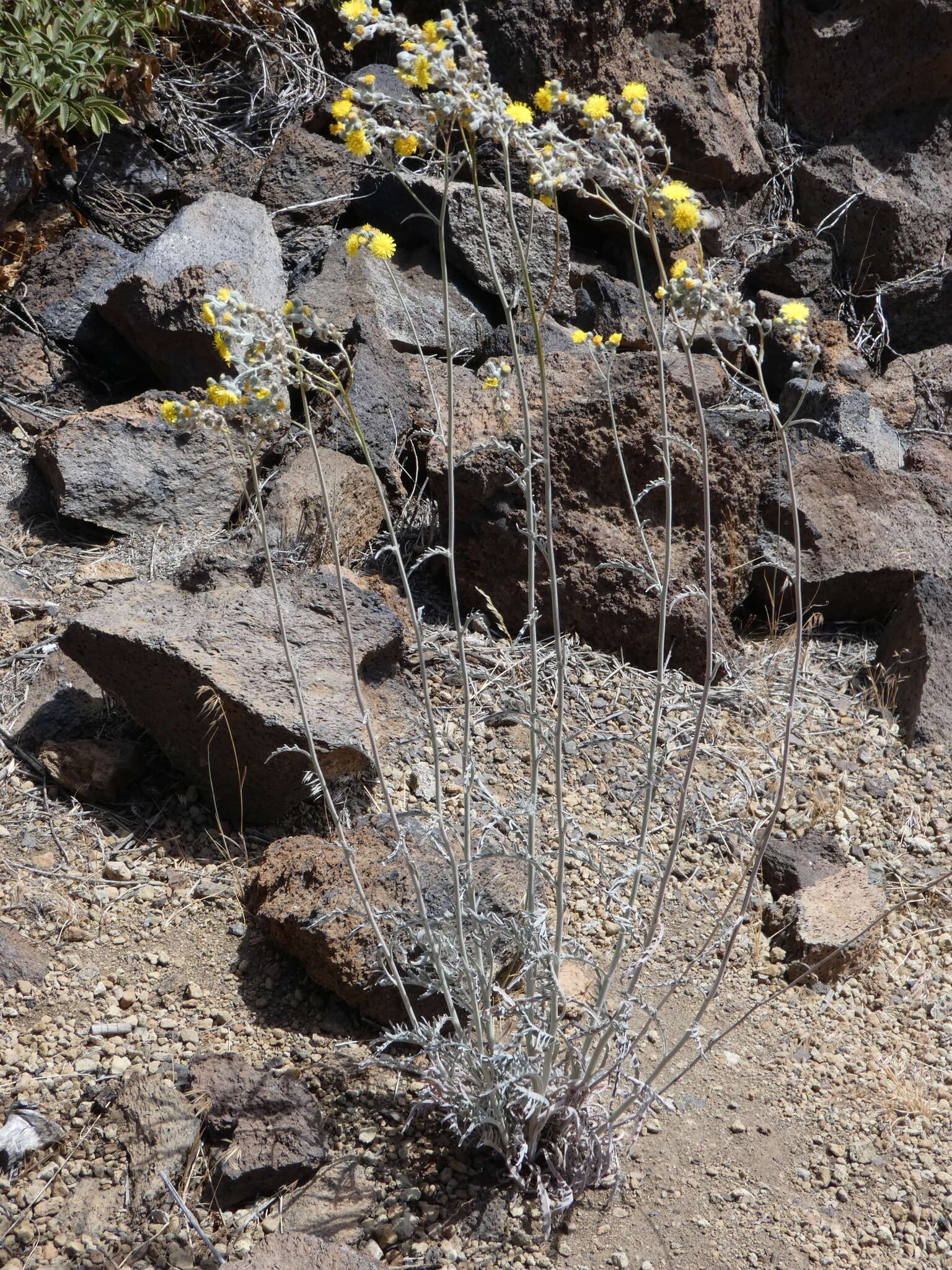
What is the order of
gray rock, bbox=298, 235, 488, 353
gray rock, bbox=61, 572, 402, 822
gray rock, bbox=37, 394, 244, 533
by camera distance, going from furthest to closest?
gray rock, bbox=298, 235, 488, 353 → gray rock, bbox=37, 394, 244, 533 → gray rock, bbox=61, 572, 402, 822

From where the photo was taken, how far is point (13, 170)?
14.1 ft

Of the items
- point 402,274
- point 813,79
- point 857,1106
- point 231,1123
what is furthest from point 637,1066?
point 813,79

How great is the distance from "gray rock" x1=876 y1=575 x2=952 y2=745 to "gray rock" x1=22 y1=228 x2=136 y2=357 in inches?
127

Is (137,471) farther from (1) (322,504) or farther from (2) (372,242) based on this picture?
(2) (372,242)

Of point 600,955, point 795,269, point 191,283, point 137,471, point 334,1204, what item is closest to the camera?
point 334,1204

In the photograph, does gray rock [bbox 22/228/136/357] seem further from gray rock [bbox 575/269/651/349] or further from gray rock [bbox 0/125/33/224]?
gray rock [bbox 575/269/651/349]

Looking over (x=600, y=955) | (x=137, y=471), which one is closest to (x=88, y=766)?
(x=137, y=471)

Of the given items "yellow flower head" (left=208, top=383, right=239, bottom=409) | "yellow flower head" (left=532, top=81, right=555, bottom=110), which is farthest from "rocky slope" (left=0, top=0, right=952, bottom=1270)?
"yellow flower head" (left=208, top=383, right=239, bottom=409)

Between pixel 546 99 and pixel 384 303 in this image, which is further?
pixel 384 303

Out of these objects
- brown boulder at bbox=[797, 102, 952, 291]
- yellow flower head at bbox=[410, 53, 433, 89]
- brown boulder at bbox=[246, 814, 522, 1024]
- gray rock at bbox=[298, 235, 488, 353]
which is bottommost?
brown boulder at bbox=[246, 814, 522, 1024]

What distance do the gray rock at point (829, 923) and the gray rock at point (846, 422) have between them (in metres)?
2.00

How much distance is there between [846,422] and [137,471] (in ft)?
9.27

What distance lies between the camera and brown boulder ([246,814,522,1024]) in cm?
245

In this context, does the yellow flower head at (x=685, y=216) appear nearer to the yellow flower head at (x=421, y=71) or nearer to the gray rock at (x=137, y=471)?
the yellow flower head at (x=421, y=71)
